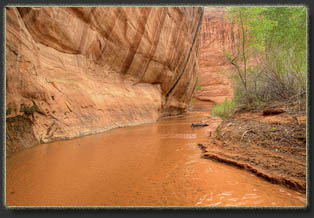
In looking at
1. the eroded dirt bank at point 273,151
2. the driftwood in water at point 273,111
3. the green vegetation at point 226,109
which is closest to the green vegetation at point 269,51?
the driftwood in water at point 273,111

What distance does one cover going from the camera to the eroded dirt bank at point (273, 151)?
5.97 feet

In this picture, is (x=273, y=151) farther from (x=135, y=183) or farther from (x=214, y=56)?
(x=214, y=56)

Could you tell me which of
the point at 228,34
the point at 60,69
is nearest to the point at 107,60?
the point at 60,69

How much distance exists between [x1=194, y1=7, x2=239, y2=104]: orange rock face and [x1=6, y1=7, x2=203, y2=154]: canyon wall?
22.3 meters

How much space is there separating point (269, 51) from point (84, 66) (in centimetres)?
744

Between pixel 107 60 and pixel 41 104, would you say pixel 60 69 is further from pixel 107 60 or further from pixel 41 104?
pixel 107 60

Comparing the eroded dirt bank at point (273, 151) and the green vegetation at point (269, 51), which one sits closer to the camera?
the eroded dirt bank at point (273, 151)

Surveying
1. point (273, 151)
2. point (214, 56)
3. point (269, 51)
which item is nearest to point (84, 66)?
point (269, 51)

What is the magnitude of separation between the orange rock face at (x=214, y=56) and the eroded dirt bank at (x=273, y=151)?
31.3 meters

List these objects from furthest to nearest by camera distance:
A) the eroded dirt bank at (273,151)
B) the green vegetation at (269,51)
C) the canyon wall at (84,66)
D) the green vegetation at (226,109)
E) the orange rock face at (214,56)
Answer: the orange rock face at (214,56) < the green vegetation at (226,109) < the canyon wall at (84,66) < the green vegetation at (269,51) < the eroded dirt bank at (273,151)

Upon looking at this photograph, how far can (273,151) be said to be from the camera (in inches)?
98.2

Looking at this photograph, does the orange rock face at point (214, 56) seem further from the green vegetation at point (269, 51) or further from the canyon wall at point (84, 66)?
the green vegetation at point (269, 51)

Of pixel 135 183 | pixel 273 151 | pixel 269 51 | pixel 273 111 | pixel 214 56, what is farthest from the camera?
pixel 214 56

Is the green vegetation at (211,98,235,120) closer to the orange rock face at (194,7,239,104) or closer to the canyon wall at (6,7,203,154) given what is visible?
the canyon wall at (6,7,203,154)
